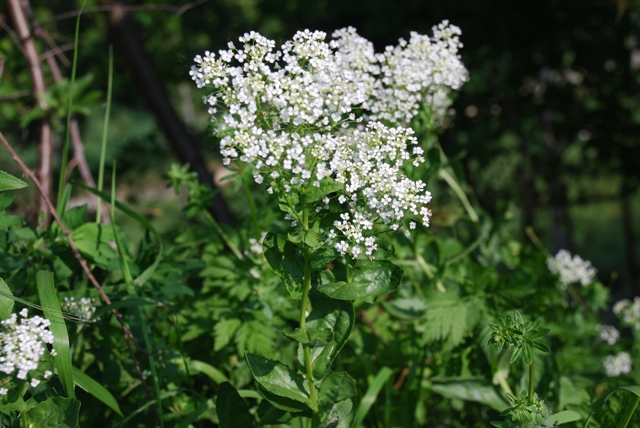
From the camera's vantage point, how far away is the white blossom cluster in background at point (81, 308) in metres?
1.55

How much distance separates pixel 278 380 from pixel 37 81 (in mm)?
2142

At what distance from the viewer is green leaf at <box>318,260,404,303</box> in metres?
1.32

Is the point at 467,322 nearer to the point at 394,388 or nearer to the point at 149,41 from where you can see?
the point at 394,388

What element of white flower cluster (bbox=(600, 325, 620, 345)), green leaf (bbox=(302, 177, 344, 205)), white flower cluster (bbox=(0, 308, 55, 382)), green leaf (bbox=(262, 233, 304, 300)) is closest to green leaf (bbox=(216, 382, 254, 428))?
green leaf (bbox=(262, 233, 304, 300))

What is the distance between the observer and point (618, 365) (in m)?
2.12

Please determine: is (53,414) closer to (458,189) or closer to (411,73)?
(411,73)

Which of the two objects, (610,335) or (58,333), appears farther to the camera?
(610,335)

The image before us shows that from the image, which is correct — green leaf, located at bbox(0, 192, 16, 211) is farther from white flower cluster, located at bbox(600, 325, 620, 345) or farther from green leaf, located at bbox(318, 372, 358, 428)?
white flower cluster, located at bbox(600, 325, 620, 345)

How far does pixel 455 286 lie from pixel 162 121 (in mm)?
1984

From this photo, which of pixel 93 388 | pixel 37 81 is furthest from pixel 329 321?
pixel 37 81

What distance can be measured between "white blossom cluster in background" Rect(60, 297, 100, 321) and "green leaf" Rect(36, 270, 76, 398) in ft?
0.49

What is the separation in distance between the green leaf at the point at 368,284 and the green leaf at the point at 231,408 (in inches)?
16.0

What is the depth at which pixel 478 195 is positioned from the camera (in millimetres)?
4070

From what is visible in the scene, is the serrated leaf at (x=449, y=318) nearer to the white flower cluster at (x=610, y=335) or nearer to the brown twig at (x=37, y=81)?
the white flower cluster at (x=610, y=335)
